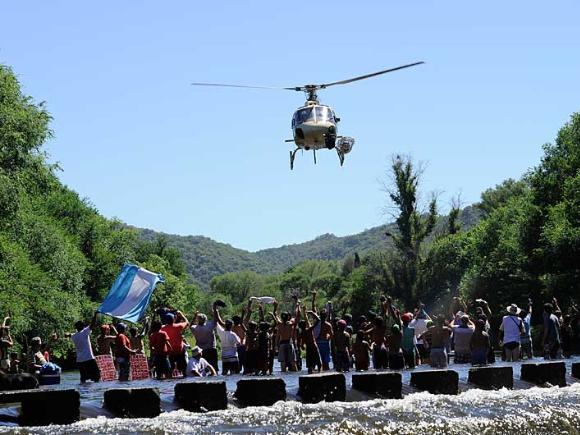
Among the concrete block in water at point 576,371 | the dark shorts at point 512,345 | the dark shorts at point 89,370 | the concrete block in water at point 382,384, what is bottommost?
the concrete block in water at point 382,384

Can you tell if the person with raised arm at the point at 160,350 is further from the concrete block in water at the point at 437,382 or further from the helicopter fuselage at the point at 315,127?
the helicopter fuselage at the point at 315,127

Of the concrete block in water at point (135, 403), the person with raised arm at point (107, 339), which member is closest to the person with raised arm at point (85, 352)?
the person with raised arm at point (107, 339)

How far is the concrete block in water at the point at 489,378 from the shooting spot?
23203mm

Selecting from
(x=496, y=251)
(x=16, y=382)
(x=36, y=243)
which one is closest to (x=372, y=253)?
(x=496, y=251)

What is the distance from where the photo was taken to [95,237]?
319 ft

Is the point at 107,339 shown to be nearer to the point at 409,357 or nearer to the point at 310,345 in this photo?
the point at 310,345

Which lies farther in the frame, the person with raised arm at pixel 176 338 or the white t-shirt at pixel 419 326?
the white t-shirt at pixel 419 326

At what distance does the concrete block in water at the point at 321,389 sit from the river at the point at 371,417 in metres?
0.23

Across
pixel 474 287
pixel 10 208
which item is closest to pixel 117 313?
pixel 10 208

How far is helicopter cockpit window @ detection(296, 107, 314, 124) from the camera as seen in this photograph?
135 ft

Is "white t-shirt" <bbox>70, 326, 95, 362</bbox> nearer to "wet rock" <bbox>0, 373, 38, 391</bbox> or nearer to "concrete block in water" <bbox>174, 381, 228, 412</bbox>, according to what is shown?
"wet rock" <bbox>0, 373, 38, 391</bbox>

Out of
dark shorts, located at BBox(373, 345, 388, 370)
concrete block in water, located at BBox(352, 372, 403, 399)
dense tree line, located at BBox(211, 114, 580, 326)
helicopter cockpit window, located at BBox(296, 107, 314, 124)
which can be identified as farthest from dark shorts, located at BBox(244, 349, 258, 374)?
dense tree line, located at BBox(211, 114, 580, 326)

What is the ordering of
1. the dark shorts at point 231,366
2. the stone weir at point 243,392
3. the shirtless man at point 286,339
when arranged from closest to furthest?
the stone weir at point 243,392, the dark shorts at point 231,366, the shirtless man at point 286,339

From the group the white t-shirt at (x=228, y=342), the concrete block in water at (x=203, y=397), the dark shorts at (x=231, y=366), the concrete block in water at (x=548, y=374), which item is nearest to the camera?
the concrete block in water at (x=203, y=397)
